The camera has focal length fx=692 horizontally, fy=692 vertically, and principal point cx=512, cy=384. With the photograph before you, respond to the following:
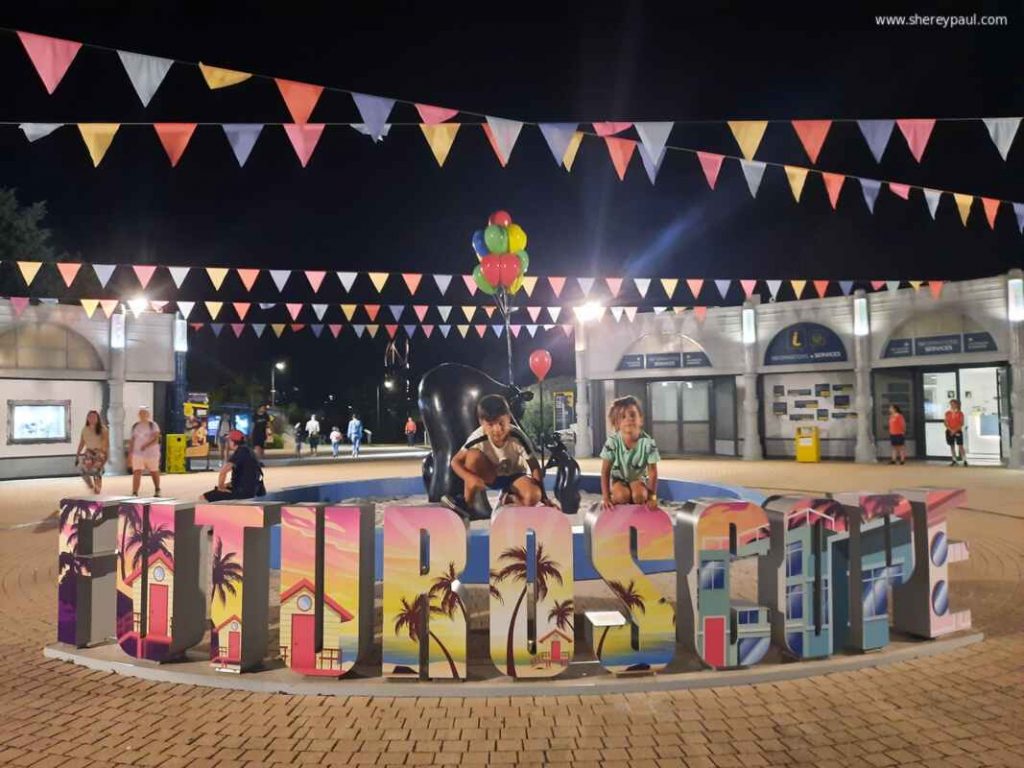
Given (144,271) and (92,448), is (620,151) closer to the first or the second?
(92,448)

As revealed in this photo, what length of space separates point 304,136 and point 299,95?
1032 mm

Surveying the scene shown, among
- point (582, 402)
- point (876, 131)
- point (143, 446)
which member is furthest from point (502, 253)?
point (582, 402)

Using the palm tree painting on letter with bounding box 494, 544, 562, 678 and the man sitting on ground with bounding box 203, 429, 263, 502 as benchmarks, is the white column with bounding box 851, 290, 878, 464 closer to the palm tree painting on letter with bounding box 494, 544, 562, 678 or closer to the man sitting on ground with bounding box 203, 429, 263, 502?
the man sitting on ground with bounding box 203, 429, 263, 502

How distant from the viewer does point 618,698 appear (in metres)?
3.88

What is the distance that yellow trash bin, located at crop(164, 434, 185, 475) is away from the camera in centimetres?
1945

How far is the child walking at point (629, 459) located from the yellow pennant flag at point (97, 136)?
644 centimetres

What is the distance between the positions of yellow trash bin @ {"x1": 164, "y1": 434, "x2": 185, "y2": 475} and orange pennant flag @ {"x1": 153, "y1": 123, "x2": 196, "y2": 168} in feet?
44.6

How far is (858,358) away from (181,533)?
63.9 feet

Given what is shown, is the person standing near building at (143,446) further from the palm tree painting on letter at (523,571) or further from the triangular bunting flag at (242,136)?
the palm tree painting on letter at (523,571)

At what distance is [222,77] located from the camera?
6809 millimetres

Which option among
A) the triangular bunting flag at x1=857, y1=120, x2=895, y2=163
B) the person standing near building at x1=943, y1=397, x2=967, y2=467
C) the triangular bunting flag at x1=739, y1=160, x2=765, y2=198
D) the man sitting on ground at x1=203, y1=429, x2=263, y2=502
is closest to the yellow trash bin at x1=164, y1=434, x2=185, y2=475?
the man sitting on ground at x1=203, y1=429, x2=263, y2=502

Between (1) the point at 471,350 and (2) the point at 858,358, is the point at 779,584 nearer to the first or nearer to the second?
(2) the point at 858,358

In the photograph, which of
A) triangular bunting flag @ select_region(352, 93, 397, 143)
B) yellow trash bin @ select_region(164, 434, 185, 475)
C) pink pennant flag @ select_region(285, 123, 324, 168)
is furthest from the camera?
yellow trash bin @ select_region(164, 434, 185, 475)

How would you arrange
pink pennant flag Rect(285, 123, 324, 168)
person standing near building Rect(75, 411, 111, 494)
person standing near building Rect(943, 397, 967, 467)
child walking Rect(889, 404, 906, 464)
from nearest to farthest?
pink pennant flag Rect(285, 123, 324, 168)
person standing near building Rect(75, 411, 111, 494)
person standing near building Rect(943, 397, 967, 467)
child walking Rect(889, 404, 906, 464)
